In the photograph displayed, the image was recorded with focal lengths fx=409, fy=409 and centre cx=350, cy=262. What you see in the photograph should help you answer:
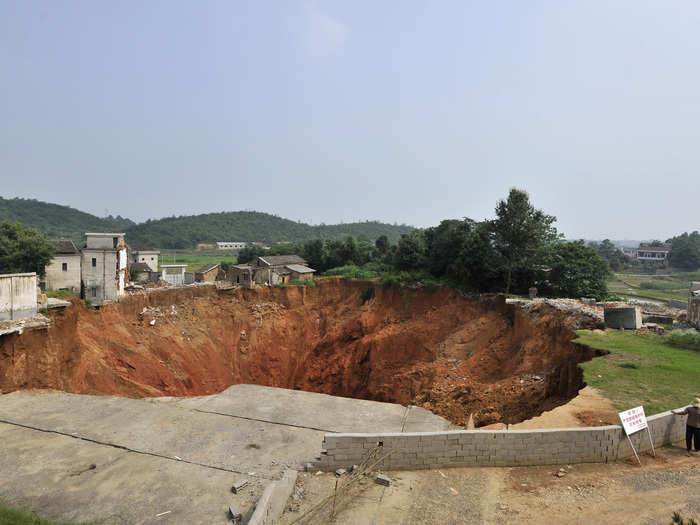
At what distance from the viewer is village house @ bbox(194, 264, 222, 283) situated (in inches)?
1542

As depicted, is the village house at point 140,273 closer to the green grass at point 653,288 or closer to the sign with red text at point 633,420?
the sign with red text at point 633,420

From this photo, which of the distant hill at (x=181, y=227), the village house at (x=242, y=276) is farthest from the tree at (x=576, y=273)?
the distant hill at (x=181, y=227)

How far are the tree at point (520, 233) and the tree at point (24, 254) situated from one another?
25749mm

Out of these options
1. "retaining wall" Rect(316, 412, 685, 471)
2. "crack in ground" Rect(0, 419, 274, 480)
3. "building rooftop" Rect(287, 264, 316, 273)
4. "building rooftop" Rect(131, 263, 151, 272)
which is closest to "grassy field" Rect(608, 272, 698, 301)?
"building rooftop" Rect(287, 264, 316, 273)

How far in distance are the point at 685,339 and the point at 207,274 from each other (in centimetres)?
3740

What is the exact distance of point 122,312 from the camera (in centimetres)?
2205

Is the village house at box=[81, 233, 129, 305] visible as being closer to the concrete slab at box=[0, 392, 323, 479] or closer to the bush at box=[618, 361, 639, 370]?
the concrete slab at box=[0, 392, 323, 479]

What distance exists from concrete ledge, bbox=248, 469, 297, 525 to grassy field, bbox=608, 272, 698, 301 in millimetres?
40257

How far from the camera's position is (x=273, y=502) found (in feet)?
22.0

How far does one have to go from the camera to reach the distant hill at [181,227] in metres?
95.4

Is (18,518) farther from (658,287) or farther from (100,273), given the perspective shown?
(658,287)

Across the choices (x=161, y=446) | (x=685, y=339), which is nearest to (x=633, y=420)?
(x=685, y=339)

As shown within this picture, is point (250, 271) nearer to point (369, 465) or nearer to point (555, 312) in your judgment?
point (555, 312)

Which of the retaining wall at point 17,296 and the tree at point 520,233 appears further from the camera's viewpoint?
the tree at point 520,233
